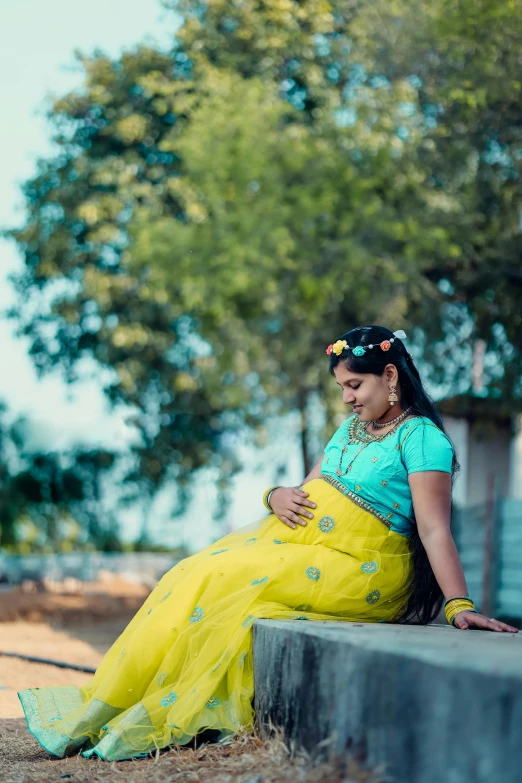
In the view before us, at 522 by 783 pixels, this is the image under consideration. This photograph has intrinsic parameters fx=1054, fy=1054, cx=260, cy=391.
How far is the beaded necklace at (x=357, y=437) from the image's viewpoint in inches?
150

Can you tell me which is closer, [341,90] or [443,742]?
[443,742]

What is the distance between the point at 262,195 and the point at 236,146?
81cm

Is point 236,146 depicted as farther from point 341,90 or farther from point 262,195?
point 341,90

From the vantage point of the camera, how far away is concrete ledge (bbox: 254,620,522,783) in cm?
222

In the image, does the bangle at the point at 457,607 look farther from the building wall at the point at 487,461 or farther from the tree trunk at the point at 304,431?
the building wall at the point at 487,461

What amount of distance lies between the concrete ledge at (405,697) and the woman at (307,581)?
277 millimetres

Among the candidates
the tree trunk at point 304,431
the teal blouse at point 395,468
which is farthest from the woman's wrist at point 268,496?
the tree trunk at point 304,431

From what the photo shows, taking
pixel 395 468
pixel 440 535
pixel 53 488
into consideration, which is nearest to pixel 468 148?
pixel 395 468

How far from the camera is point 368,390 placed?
3.80 meters

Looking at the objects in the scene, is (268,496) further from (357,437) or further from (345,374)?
(345,374)

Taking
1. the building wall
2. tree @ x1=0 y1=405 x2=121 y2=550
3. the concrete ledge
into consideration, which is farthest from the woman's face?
tree @ x1=0 y1=405 x2=121 y2=550

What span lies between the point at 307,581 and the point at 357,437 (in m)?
0.62

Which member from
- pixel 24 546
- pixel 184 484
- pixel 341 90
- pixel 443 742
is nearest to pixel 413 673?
pixel 443 742

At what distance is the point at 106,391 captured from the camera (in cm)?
2266
